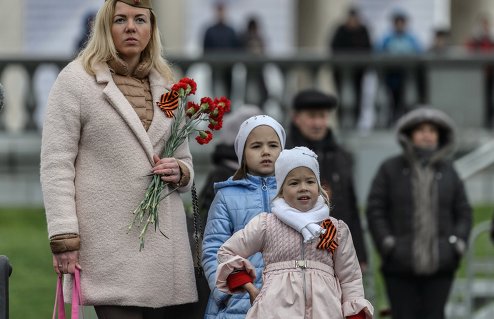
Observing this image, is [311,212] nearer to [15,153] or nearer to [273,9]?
[15,153]

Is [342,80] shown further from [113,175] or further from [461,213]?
[113,175]

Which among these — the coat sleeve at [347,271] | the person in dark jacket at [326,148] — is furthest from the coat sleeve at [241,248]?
the person in dark jacket at [326,148]

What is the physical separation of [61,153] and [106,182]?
9.7 inches

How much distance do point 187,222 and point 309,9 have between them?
92.5ft

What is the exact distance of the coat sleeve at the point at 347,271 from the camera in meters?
9.01

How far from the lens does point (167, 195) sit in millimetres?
9281

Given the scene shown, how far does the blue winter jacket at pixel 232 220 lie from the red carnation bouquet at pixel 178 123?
0.91ft

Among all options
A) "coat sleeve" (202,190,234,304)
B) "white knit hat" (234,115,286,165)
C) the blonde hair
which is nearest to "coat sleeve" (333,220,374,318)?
"coat sleeve" (202,190,234,304)

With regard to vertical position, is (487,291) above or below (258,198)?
below

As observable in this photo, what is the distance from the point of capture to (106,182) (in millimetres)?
9164

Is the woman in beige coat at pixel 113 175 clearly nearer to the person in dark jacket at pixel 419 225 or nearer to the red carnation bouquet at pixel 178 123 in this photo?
the red carnation bouquet at pixel 178 123

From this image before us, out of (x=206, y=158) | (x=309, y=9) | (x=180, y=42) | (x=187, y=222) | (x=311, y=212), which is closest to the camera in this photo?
(x=311, y=212)

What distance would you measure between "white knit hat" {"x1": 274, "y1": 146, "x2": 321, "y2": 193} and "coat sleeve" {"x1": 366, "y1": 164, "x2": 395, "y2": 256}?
4734mm

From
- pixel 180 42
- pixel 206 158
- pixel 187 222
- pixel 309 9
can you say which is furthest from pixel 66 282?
pixel 309 9
